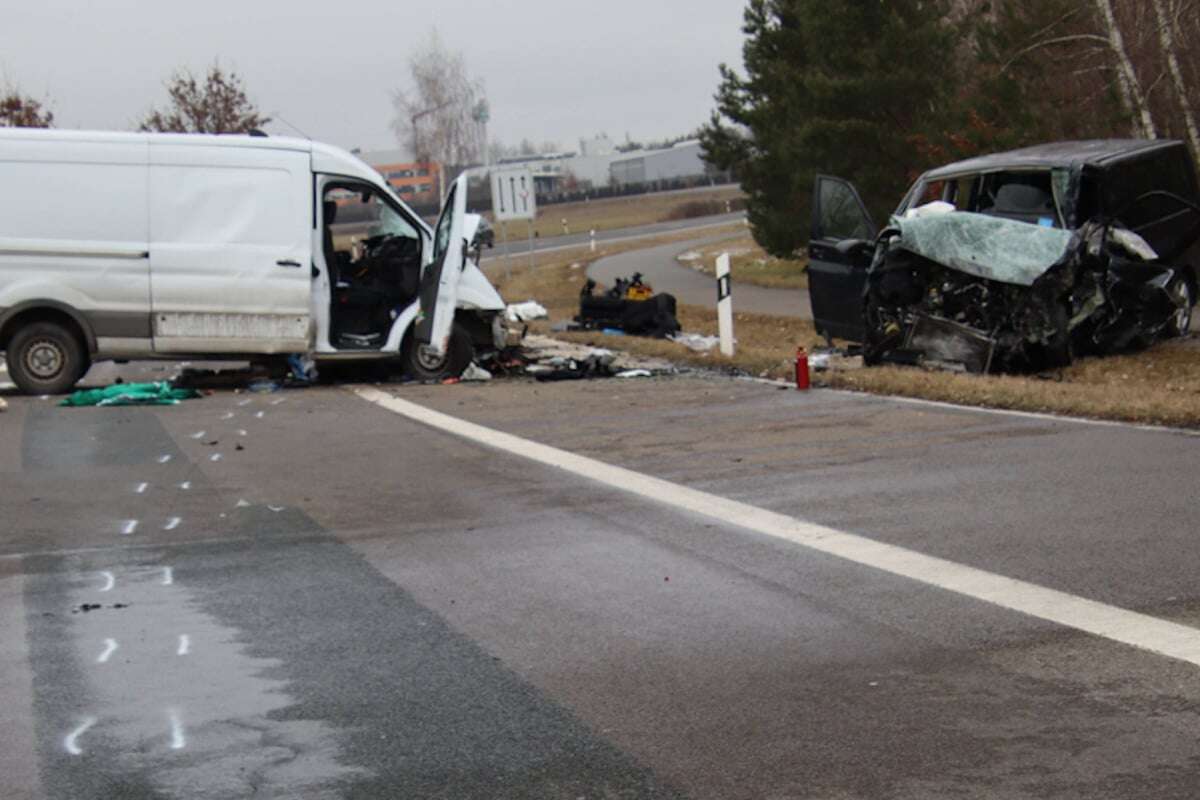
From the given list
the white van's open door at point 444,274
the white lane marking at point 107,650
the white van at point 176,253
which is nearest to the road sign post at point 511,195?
the white van at point 176,253

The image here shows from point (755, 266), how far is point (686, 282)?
5.02m

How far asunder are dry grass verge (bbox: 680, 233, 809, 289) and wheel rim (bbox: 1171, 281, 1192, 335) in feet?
44.0

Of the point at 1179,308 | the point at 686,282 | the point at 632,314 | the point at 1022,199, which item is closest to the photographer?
the point at 1022,199

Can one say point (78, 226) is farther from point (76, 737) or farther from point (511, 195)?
point (511, 195)

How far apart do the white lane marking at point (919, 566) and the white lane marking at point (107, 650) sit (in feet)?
9.79

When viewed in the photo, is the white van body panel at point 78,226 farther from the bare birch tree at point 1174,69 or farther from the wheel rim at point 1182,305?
the bare birch tree at point 1174,69

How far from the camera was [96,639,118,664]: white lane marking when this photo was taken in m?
5.82

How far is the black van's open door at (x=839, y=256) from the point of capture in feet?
52.4

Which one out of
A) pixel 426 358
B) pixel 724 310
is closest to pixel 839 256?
pixel 724 310

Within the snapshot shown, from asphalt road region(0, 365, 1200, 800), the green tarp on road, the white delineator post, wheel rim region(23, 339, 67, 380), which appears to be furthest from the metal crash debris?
wheel rim region(23, 339, 67, 380)

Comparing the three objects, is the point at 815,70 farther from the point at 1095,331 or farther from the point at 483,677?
the point at 483,677

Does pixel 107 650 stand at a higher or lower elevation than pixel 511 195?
lower

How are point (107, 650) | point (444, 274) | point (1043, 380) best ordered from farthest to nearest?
point (444, 274), point (1043, 380), point (107, 650)

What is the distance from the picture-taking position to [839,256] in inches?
642
